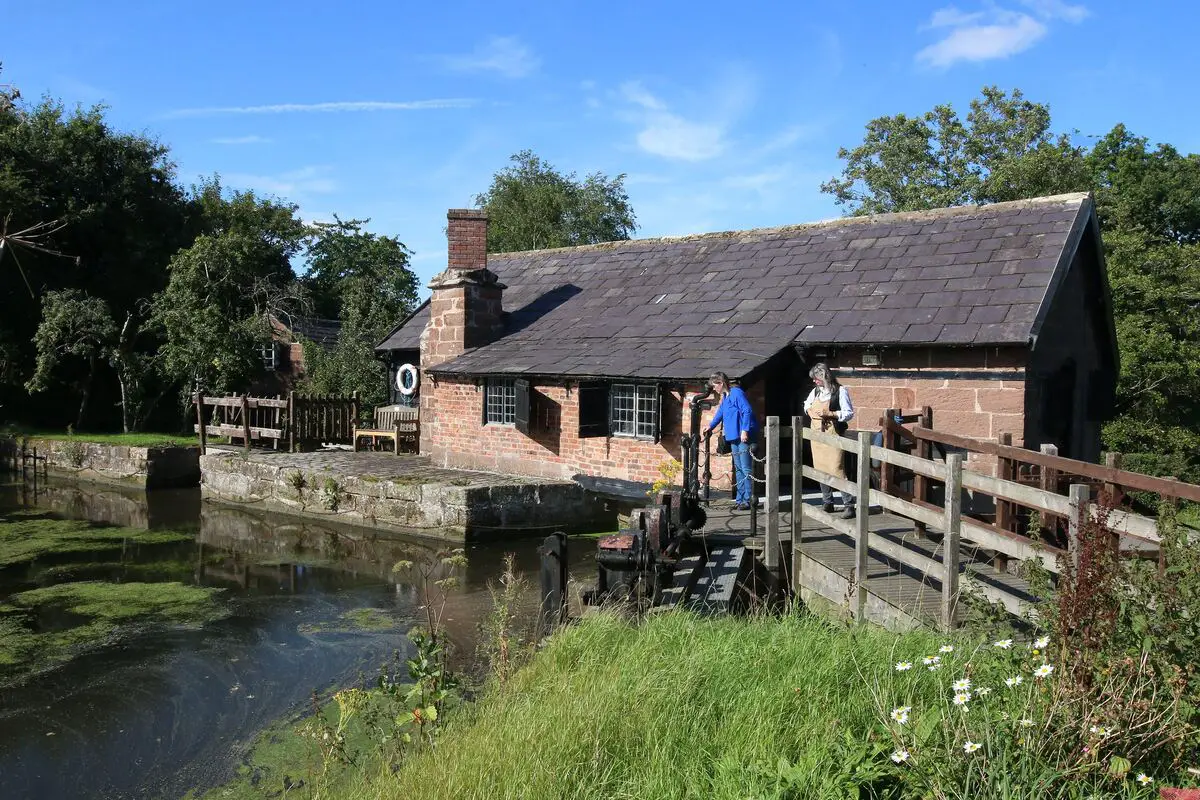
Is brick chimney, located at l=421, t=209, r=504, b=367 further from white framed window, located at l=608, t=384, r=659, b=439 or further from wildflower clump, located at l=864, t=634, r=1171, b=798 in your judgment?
wildflower clump, located at l=864, t=634, r=1171, b=798

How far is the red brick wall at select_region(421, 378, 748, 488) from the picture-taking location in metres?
14.1

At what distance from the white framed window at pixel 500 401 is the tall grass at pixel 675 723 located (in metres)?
11.0

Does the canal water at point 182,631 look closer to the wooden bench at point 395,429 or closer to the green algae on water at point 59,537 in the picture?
the green algae on water at point 59,537

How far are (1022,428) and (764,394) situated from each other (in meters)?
3.55

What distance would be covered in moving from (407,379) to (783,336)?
33.1 ft

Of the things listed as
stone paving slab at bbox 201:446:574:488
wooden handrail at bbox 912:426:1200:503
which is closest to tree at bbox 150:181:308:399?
stone paving slab at bbox 201:446:574:488

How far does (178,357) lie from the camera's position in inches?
952

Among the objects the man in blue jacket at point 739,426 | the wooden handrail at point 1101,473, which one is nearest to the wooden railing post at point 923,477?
the wooden handrail at point 1101,473

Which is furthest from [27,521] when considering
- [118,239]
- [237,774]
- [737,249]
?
[118,239]

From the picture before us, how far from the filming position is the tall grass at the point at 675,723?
3818 millimetres

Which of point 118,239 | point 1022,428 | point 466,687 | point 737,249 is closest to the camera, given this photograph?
point 466,687

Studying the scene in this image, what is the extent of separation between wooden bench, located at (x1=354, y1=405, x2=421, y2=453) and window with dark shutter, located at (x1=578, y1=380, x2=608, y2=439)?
605 cm

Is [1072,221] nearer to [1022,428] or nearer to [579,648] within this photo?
[1022,428]

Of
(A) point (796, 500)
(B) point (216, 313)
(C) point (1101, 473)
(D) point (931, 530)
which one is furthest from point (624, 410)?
(B) point (216, 313)
